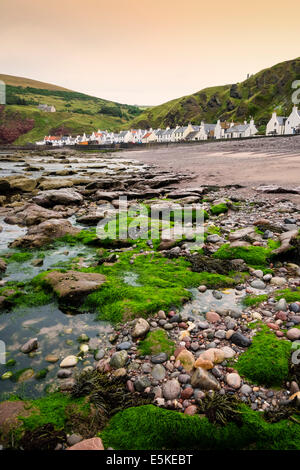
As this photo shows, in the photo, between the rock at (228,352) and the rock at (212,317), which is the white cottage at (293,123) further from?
the rock at (228,352)

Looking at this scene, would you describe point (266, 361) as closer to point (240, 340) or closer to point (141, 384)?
point (240, 340)

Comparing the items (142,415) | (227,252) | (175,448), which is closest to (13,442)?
(142,415)

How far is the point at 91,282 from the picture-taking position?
16.1ft

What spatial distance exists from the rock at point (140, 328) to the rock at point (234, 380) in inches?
49.7

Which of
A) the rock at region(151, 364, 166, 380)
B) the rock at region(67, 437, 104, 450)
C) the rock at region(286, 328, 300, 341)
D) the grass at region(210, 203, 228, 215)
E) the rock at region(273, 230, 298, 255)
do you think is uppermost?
the grass at region(210, 203, 228, 215)

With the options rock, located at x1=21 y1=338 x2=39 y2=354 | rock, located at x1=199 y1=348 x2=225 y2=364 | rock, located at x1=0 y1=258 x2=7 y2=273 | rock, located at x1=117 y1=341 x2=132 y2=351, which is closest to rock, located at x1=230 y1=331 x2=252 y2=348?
rock, located at x1=199 y1=348 x2=225 y2=364

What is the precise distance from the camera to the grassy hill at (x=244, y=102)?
122250 mm

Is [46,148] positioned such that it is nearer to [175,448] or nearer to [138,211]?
[138,211]

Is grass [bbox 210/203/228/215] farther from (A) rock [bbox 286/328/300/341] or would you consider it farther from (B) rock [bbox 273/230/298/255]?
(A) rock [bbox 286/328/300/341]

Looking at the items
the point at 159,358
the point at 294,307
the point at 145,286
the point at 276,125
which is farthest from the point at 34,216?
the point at 276,125

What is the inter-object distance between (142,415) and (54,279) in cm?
316

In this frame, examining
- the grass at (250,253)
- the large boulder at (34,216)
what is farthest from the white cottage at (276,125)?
the grass at (250,253)

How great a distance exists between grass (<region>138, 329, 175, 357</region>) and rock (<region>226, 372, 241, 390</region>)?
2.52 ft

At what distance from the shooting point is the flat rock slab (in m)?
4.60
